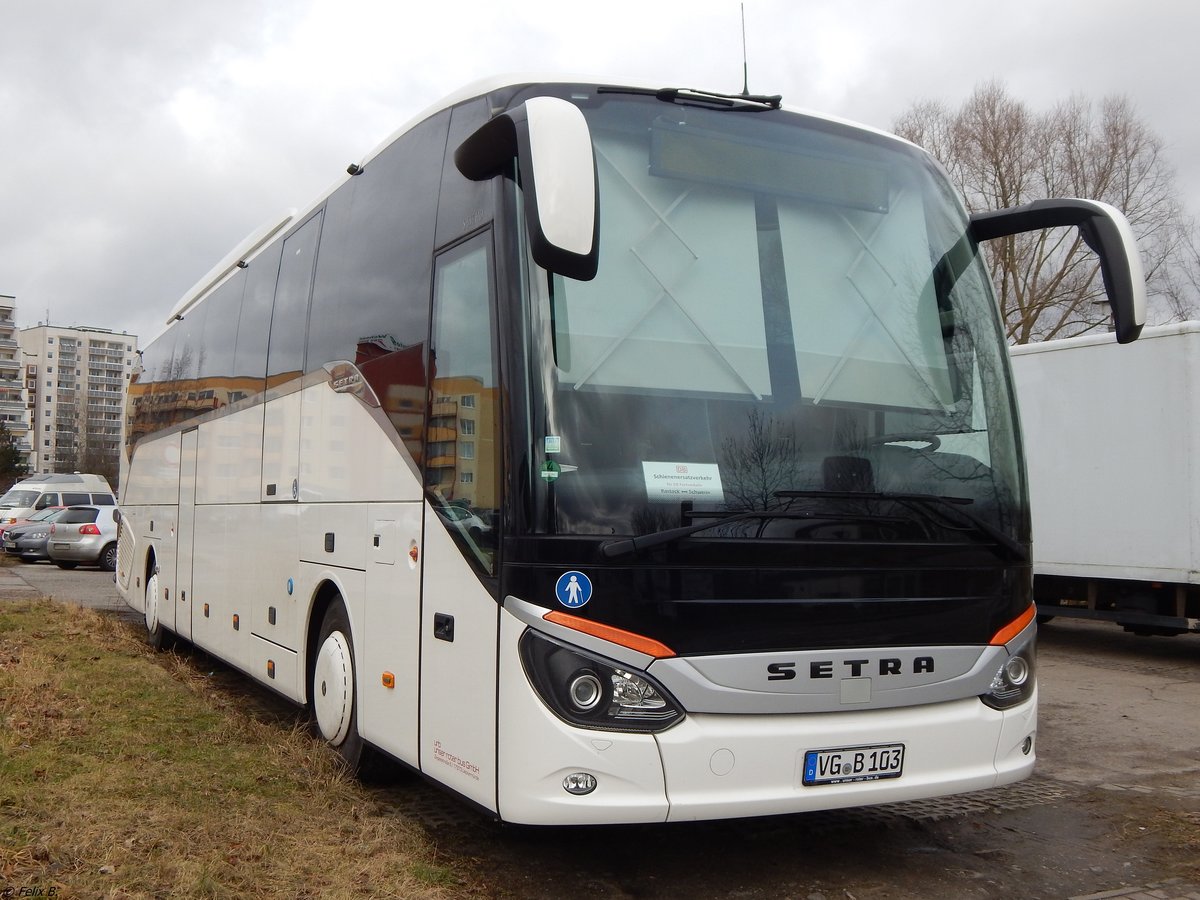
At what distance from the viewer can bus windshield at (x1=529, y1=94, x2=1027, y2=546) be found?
4.38 metres

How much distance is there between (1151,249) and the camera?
27.1 meters

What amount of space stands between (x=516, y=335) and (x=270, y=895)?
2224 mm

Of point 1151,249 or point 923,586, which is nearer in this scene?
point 923,586

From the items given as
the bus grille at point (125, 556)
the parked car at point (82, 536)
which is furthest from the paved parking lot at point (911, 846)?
the parked car at point (82, 536)

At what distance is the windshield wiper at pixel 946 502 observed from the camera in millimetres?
4570

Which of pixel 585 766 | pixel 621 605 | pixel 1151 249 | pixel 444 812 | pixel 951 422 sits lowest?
pixel 444 812

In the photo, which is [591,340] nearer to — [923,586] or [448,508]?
[448,508]

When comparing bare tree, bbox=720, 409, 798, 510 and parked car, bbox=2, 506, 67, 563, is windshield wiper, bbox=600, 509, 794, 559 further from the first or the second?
parked car, bbox=2, 506, 67, 563

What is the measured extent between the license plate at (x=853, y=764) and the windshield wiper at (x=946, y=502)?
3.18 ft

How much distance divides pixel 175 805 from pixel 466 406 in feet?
7.30

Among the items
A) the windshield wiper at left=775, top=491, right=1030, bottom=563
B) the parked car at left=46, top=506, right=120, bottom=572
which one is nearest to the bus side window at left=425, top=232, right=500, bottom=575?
the windshield wiper at left=775, top=491, right=1030, bottom=563

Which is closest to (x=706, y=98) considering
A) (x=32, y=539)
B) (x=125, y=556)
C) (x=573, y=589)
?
(x=573, y=589)

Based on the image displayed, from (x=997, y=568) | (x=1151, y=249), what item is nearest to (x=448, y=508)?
(x=997, y=568)

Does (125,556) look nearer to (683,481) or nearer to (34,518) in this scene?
(683,481)
